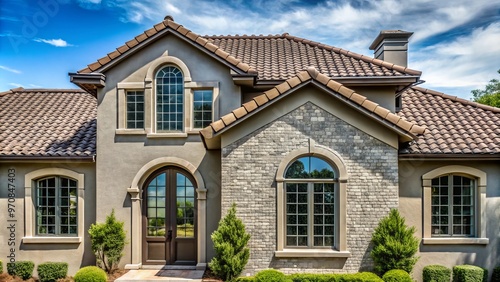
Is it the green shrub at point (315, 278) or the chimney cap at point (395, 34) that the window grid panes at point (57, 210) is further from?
the chimney cap at point (395, 34)

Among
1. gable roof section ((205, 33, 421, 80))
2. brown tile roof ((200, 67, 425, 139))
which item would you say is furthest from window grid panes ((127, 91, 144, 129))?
gable roof section ((205, 33, 421, 80))

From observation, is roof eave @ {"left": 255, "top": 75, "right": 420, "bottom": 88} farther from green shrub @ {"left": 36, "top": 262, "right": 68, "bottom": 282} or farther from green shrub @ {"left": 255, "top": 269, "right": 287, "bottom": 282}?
green shrub @ {"left": 36, "top": 262, "right": 68, "bottom": 282}

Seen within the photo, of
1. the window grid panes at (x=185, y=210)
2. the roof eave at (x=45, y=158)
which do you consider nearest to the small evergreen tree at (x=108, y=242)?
the window grid panes at (x=185, y=210)

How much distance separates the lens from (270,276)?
342 inches

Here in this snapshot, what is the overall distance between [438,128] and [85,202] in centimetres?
1239

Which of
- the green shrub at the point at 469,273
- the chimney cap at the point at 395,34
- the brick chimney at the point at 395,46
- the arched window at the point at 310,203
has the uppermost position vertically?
the chimney cap at the point at 395,34

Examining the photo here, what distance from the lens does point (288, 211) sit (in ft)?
32.0

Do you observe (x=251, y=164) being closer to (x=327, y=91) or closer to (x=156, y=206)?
(x=327, y=91)

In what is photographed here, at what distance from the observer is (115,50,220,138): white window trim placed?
11008mm

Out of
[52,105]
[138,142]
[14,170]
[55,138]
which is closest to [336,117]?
[138,142]

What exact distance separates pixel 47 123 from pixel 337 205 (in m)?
11.3

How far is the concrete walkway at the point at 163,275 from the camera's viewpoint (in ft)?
31.7

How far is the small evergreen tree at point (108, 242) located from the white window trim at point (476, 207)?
9672 millimetres

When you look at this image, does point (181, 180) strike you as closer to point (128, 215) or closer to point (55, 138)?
point (128, 215)
